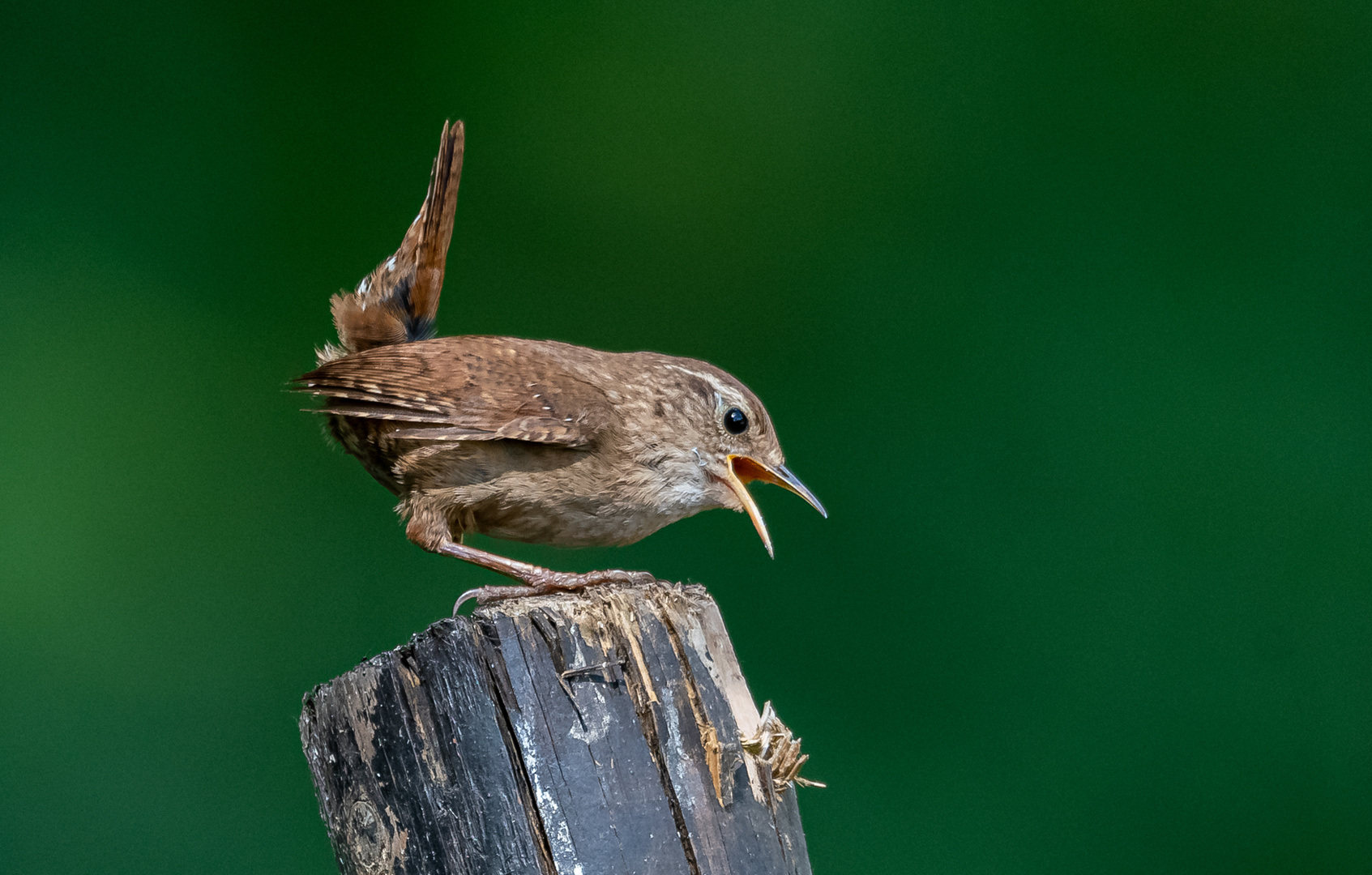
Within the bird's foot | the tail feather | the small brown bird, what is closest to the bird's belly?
the small brown bird

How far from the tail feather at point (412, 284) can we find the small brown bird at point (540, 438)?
23 centimetres

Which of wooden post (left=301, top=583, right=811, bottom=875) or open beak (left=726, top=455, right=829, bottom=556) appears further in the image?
open beak (left=726, top=455, right=829, bottom=556)

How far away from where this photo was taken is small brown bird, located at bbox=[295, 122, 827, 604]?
2066mm

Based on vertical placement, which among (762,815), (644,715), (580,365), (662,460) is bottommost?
(762,815)

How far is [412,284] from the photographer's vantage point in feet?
7.96

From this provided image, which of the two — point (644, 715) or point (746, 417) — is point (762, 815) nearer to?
point (644, 715)

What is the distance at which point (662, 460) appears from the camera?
216 centimetres

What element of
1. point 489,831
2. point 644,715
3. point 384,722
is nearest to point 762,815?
point 644,715

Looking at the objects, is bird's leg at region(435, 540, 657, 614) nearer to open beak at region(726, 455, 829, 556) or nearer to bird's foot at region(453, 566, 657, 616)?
bird's foot at region(453, 566, 657, 616)

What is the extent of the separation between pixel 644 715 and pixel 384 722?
1.00ft

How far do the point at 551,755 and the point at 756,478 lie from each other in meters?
1.08

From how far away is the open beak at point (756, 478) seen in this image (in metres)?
2.13

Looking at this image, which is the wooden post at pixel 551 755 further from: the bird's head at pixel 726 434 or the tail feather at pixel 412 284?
the tail feather at pixel 412 284

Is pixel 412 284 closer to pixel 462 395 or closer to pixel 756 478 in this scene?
pixel 462 395
